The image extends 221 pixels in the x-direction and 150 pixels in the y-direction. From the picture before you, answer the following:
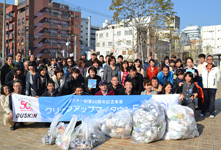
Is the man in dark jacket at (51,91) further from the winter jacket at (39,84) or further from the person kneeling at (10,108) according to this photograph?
the person kneeling at (10,108)

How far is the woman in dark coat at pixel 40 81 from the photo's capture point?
585 centimetres

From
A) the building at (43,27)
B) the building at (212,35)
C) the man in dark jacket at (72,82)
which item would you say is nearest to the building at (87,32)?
the building at (43,27)

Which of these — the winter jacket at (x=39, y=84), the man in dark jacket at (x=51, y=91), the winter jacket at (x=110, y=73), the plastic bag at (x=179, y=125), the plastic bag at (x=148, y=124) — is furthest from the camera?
the winter jacket at (x=110, y=73)

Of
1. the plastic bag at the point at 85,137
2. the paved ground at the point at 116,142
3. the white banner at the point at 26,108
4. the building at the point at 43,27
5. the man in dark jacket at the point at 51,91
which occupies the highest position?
the building at the point at 43,27

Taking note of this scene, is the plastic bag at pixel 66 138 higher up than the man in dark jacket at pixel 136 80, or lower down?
lower down

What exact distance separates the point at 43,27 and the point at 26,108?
47.3m

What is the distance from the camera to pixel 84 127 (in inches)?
164

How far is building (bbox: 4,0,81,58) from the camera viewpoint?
47.6 m

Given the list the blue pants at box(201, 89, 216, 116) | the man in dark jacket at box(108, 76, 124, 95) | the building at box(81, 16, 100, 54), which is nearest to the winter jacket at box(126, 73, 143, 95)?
the man in dark jacket at box(108, 76, 124, 95)

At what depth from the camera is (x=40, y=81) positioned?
590cm

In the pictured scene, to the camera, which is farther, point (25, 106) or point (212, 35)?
point (212, 35)

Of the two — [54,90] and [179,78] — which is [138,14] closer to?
[179,78]

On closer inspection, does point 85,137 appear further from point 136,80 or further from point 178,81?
point 178,81

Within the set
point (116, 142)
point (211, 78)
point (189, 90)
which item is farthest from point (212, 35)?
point (116, 142)
